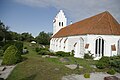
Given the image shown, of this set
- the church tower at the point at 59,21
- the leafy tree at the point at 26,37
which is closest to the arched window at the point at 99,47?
the church tower at the point at 59,21

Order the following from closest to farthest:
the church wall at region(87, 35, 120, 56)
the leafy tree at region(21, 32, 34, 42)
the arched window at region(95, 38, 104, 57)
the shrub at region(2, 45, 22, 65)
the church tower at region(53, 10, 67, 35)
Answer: the shrub at region(2, 45, 22, 65), the church wall at region(87, 35, 120, 56), the arched window at region(95, 38, 104, 57), the church tower at region(53, 10, 67, 35), the leafy tree at region(21, 32, 34, 42)

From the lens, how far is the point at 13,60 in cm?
1933

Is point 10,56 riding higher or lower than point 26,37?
lower

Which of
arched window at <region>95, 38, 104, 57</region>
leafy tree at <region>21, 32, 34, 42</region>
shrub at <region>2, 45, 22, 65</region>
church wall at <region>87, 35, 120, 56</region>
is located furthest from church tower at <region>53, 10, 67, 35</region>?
leafy tree at <region>21, 32, 34, 42</region>

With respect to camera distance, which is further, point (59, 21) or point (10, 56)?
point (59, 21)

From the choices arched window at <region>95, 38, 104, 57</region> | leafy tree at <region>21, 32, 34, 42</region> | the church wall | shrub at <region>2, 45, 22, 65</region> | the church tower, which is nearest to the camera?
shrub at <region>2, 45, 22, 65</region>

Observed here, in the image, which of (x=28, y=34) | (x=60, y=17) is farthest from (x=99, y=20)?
(x=28, y=34)

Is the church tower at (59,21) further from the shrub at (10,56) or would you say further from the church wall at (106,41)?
the shrub at (10,56)

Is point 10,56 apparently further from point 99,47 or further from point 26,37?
point 26,37

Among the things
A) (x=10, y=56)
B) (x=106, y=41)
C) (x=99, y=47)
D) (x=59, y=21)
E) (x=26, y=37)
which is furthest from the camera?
(x=26, y=37)

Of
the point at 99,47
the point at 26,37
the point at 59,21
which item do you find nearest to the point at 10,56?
the point at 99,47

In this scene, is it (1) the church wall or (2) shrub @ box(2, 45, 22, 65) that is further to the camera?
(1) the church wall

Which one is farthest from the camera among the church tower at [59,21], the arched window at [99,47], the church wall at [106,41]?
the church tower at [59,21]

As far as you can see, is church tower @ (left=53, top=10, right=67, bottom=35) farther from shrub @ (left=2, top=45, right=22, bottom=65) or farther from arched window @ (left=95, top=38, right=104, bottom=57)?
shrub @ (left=2, top=45, right=22, bottom=65)
